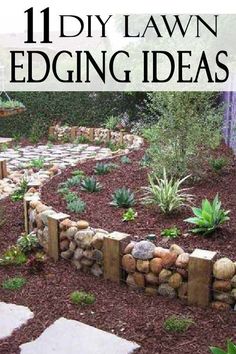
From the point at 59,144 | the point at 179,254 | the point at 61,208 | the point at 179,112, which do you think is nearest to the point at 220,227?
the point at 179,254

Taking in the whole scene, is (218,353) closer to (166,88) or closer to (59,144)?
(166,88)

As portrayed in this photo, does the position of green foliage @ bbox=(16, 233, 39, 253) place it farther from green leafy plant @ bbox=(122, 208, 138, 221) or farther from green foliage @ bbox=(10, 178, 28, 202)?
green foliage @ bbox=(10, 178, 28, 202)

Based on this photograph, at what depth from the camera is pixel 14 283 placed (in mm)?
3434

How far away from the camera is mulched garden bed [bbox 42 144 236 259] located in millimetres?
3689

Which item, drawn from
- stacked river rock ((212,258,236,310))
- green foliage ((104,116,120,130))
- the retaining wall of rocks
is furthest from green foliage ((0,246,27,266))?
green foliage ((104,116,120,130))

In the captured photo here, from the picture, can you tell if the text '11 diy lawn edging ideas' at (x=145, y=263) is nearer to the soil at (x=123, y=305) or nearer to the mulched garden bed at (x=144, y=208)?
the soil at (x=123, y=305)

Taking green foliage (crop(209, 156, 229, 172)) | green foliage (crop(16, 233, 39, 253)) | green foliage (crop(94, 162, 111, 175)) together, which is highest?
green foliage (crop(209, 156, 229, 172))

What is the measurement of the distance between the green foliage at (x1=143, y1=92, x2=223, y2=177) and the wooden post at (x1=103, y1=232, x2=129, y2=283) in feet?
8.12

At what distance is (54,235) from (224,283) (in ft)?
5.17

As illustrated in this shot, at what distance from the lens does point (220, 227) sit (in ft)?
12.8

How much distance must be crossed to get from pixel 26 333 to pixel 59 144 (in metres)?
9.46

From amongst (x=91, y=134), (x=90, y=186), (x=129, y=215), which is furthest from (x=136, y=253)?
(x=91, y=134)

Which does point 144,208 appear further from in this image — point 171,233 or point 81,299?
point 81,299

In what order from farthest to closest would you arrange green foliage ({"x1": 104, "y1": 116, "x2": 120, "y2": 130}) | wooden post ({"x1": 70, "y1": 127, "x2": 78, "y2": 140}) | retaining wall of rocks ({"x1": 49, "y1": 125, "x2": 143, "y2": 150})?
wooden post ({"x1": 70, "y1": 127, "x2": 78, "y2": 140}), green foliage ({"x1": 104, "y1": 116, "x2": 120, "y2": 130}), retaining wall of rocks ({"x1": 49, "y1": 125, "x2": 143, "y2": 150})
